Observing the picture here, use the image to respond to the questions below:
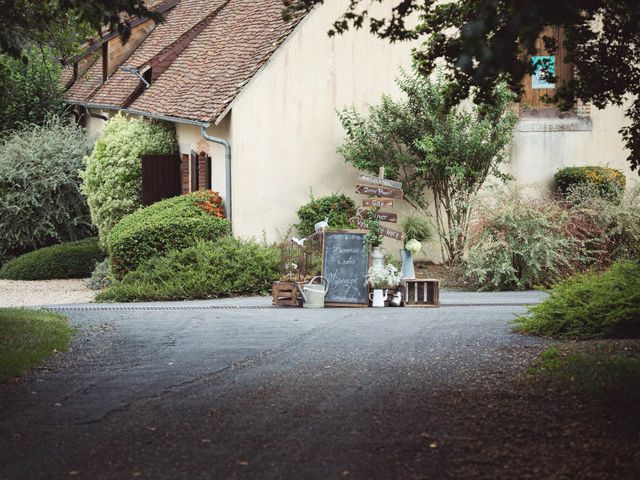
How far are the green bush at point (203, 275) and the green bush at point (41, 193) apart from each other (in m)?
7.46

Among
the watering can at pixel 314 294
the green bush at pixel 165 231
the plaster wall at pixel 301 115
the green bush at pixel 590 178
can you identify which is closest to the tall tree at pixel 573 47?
the watering can at pixel 314 294

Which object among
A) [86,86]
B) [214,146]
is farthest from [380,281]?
[86,86]

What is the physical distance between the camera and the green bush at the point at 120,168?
2320cm

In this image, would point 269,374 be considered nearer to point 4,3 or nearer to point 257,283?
point 4,3

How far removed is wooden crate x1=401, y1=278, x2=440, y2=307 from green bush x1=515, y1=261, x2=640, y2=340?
3656 millimetres

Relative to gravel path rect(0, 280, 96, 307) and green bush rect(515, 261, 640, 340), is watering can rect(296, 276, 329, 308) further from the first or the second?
gravel path rect(0, 280, 96, 307)

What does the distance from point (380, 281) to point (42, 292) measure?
9220mm

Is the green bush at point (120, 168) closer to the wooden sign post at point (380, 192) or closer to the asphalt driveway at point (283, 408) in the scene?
the wooden sign post at point (380, 192)

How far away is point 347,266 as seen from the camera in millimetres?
15859

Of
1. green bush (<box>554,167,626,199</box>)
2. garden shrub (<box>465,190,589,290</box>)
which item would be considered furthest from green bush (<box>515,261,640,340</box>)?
green bush (<box>554,167,626,199</box>)

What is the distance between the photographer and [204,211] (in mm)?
20219

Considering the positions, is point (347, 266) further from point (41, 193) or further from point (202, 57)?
point (41, 193)

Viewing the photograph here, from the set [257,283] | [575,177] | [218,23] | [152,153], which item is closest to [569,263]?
[575,177]

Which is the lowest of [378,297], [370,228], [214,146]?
[378,297]
